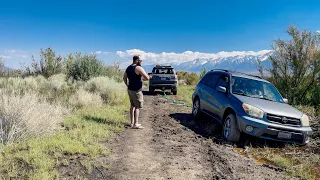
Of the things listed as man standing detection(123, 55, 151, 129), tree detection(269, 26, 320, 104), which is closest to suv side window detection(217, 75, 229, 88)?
man standing detection(123, 55, 151, 129)

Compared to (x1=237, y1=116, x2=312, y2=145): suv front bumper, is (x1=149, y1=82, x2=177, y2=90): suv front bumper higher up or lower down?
higher up

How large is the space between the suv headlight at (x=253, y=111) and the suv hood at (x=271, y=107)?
0.10m

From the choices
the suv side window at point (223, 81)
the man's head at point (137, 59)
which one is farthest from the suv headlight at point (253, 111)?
the man's head at point (137, 59)

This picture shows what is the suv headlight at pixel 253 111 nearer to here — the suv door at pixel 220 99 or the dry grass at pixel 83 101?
the suv door at pixel 220 99

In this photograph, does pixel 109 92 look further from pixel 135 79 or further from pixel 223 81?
pixel 223 81

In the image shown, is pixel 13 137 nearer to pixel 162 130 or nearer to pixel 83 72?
pixel 162 130

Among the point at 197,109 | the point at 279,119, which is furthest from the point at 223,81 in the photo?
the point at 279,119

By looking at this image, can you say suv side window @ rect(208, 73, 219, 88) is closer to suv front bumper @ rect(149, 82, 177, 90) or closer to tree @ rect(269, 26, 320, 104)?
tree @ rect(269, 26, 320, 104)

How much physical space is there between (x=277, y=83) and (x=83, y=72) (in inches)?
438

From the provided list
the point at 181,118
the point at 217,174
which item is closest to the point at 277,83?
the point at 181,118

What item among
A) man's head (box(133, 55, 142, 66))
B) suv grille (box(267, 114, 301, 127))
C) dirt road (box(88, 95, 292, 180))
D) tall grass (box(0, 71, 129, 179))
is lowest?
dirt road (box(88, 95, 292, 180))

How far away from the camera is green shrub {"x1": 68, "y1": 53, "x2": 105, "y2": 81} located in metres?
16.3

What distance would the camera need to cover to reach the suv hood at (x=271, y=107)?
20.9ft

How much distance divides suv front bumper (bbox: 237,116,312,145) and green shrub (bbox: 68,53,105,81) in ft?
38.4
